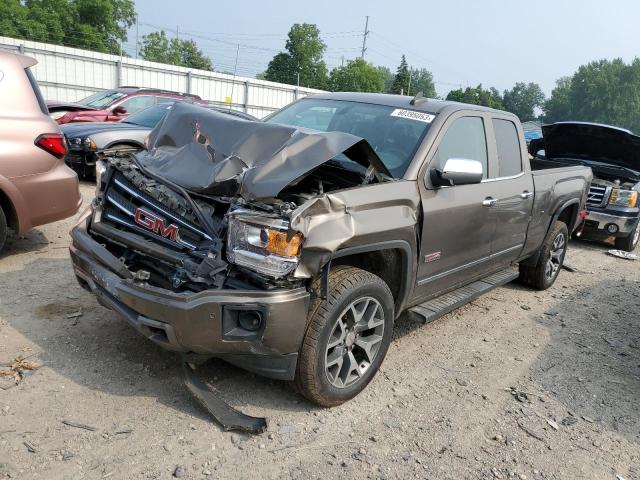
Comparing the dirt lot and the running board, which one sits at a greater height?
the running board

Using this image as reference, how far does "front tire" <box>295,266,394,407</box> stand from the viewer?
295 centimetres

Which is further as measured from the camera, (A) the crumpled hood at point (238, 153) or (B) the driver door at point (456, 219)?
(B) the driver door at point (456, 219)

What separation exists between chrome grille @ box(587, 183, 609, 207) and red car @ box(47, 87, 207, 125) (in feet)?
27.6

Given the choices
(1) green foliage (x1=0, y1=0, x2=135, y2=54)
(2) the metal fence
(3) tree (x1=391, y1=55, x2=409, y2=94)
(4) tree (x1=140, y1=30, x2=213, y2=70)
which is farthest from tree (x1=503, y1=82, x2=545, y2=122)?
(2) the metal fence

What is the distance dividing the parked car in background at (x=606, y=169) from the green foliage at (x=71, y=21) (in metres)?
50.8

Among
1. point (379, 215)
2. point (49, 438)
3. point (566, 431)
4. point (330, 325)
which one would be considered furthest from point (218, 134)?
point (566, 431)

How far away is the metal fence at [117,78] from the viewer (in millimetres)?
20656

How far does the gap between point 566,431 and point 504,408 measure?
1.27ft

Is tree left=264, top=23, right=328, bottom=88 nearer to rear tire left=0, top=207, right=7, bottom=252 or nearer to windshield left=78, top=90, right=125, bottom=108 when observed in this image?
windshield left=78, top=90, right=125, bottom=108

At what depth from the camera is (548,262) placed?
6.00 m

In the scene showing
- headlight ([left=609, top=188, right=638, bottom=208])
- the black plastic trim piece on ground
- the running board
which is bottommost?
the black plastic trim piece on ground

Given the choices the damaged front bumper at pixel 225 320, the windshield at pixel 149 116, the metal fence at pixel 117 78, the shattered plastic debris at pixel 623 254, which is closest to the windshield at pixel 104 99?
the windshield at pixel 149 116

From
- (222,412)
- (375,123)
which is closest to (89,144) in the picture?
(375,123)

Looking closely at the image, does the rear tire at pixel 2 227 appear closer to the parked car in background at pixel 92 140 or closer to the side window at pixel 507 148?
the parked car in background at pixel 92 140
